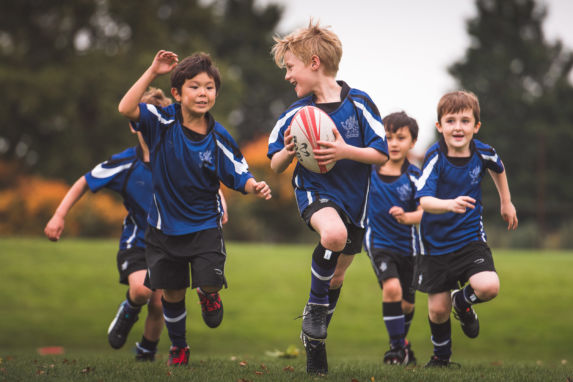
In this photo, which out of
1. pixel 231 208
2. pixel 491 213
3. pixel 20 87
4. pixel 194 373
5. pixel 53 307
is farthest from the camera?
pixel 491 213

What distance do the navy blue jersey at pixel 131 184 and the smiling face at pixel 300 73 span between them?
192 cm

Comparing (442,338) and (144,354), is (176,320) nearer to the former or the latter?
(144,354)

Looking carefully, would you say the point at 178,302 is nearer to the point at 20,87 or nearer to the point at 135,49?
the point at 20,87

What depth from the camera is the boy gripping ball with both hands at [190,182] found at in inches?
203

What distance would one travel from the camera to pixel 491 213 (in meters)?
41.8

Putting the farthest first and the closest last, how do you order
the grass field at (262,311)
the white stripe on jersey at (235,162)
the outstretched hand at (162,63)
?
the grass field at (262,311)
the white stripe on jersey at (235,162)
the outstretched hand at (162,63)

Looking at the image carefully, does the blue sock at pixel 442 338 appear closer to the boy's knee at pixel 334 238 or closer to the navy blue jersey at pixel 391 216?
the navy blue jersey at pixel 391 216

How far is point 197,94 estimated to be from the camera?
525 centimetres

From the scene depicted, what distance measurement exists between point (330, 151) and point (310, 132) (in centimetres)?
21

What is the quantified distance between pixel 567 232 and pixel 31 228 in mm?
26057

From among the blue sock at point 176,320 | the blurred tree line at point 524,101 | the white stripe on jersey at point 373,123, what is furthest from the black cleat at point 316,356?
the blurred tree line at point 524,101

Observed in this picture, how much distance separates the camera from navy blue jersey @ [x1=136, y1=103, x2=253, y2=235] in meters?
5.18

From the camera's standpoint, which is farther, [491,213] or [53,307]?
[491,213]

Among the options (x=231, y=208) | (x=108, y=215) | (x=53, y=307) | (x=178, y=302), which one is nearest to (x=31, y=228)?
(x=108, y=215)
